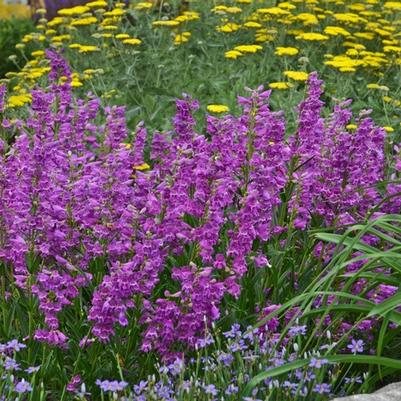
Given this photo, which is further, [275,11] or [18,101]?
[275,11]

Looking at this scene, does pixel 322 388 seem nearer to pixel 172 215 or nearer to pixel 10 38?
pixel 172 215

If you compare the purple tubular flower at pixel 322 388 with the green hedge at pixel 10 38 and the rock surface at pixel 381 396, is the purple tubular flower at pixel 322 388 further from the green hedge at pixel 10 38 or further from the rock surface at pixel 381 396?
the green hedge at pixel 10 38

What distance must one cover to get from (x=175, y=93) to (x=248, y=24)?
3.06 ft

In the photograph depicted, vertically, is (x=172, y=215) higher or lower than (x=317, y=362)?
higher

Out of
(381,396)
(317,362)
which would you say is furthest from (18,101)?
(381,396)

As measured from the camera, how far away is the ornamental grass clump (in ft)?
12.6

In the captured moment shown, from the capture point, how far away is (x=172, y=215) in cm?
389

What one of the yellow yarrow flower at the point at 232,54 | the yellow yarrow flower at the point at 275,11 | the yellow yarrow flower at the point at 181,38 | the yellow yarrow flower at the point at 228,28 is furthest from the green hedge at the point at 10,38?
the yellow yarrow flower at the point at 232,54

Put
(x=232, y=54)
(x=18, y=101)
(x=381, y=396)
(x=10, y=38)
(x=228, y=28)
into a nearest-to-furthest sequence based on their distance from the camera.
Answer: (x=381, y=396), (x=18, y=101), (x=232, y=54), (x=228, y=28), (x=10, y=38)

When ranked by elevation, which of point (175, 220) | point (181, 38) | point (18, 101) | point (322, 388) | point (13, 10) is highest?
point (175, 220)

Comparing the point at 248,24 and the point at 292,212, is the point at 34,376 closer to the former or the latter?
the point at 292,212

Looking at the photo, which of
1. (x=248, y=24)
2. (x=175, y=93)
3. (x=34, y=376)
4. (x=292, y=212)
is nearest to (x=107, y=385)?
(x=34, y=376)

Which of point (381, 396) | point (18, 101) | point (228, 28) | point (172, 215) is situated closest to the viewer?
point (381, 396)

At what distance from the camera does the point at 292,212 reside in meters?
4.36
